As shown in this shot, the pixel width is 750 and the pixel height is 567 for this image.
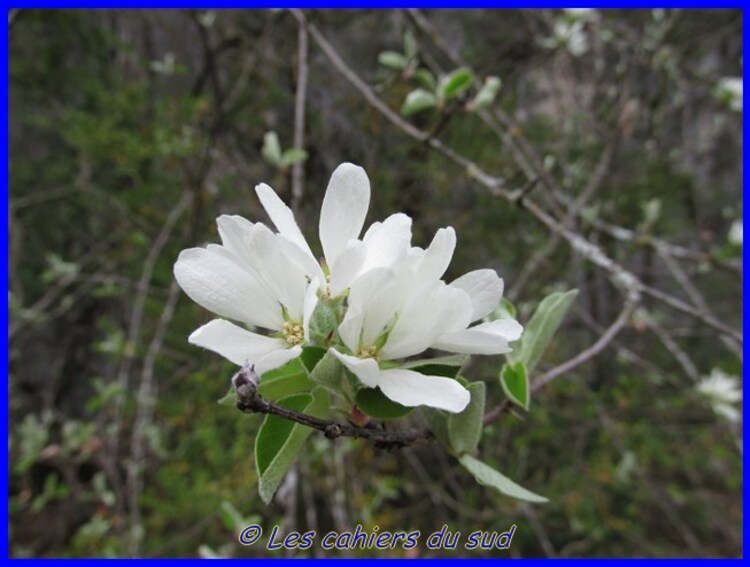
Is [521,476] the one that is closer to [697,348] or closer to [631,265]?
[631,265]

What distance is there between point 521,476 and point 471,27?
182cm

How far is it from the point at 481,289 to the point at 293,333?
14 cm

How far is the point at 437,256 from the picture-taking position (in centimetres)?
41

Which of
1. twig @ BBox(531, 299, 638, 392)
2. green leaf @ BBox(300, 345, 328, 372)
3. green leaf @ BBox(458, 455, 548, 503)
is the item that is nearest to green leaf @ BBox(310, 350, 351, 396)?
green leaf @ BBox(300, 345, 328, 372)

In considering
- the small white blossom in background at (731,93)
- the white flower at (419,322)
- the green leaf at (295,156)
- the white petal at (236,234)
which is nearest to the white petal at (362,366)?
the white flower at (419,322)

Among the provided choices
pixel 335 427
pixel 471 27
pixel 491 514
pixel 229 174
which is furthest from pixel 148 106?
pixel 335 427

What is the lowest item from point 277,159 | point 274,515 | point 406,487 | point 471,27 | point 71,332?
point 274,515

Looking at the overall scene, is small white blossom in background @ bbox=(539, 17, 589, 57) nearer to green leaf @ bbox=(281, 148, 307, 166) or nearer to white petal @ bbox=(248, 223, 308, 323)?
green leaf @ bbox=(281, 148, 307, 166)

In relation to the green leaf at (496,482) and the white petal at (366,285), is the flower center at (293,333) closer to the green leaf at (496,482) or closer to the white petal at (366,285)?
the white petal at (366,285)

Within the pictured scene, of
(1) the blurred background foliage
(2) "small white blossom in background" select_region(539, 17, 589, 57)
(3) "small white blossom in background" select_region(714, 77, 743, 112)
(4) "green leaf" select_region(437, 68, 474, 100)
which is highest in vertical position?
(2) "small white blossom in background" select_region(539, 17, 589, 57)

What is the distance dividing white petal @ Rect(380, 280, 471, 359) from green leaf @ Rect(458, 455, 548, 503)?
12 centimetres

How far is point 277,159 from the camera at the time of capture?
1.07m

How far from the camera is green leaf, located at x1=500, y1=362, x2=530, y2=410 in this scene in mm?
522

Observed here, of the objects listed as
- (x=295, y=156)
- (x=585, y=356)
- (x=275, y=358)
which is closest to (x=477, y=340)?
(x=275, y=358)
